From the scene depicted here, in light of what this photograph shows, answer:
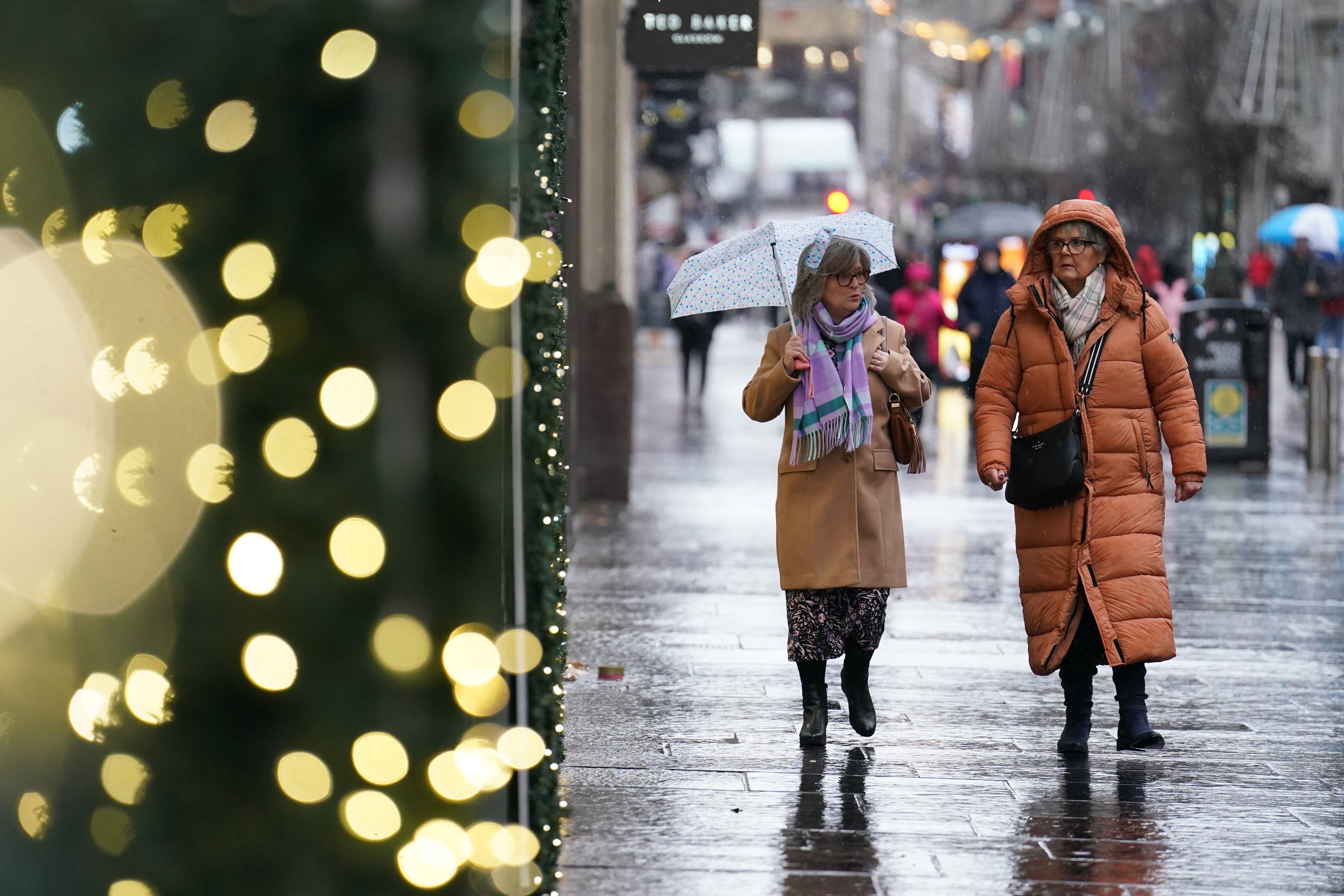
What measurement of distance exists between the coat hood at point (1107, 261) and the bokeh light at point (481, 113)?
268 cm

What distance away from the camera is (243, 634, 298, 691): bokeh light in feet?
12.9

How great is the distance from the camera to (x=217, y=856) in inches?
158

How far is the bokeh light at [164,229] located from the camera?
395cm

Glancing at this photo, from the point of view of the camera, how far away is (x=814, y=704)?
6.24m

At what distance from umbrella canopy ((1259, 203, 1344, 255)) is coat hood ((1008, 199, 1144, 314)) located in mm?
21080

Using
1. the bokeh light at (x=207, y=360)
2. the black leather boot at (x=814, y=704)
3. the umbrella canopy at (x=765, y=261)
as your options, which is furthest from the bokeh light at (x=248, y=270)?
the black leather boot at (x=814, y=704)

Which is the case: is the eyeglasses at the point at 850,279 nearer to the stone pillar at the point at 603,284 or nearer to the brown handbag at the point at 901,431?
the brown handbag at the point at 901,431

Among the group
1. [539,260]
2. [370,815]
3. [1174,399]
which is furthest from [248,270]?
[1174,399]

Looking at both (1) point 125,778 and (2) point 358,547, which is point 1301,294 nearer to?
(2) point 358,547

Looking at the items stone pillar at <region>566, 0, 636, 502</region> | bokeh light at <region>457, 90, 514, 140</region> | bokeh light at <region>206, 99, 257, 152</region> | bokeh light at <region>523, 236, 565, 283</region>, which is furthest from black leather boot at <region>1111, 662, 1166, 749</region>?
stone pillar at <region>566, 0, 636, 502</region>

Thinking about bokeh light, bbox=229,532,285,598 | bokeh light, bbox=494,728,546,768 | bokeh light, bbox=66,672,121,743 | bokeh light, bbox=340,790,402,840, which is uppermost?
bokeh light, bbox=229,532,285,598

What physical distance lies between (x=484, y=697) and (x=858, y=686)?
2.63 metres

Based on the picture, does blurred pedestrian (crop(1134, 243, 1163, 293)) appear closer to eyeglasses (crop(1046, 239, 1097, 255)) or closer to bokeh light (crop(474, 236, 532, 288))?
eyeglasses (crop(1046, 239, 1097, 255))

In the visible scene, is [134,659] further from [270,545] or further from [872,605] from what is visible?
[872,605]
